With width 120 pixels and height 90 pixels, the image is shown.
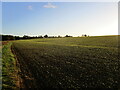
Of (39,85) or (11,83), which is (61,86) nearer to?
(39,85)

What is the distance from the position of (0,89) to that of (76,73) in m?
6.11

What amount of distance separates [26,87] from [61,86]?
238 centimetres

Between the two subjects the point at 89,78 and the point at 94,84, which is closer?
the point at 94,84

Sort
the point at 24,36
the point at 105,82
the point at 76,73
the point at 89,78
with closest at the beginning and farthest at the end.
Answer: the point at 105,82
the point at 89,78
the point at 76,73
the point at 24,36

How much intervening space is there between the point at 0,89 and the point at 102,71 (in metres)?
8.59

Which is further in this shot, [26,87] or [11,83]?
[11,83]

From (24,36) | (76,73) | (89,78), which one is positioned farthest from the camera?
(24,36)

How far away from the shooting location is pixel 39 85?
8.20 meters

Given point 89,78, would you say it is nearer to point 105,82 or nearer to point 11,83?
point 105,82

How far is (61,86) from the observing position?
7.97 m

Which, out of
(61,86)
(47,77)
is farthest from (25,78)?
(61,86)

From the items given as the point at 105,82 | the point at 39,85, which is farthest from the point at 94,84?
the point at 39,85

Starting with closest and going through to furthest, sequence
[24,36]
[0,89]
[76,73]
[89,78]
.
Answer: [0,89] → [89,78] → [76,73] → [24,36]

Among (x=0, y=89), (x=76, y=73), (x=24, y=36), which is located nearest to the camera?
(x=0, y=89)
